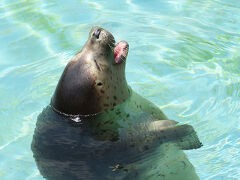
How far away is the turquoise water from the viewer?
5.90 meters

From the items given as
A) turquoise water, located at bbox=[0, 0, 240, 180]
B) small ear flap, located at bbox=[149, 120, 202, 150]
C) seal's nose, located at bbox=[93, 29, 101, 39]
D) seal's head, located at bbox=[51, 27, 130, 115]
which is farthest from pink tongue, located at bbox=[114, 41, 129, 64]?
turquoise water, located at bbox=[0, 0, 240, 180]

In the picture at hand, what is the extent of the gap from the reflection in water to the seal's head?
110 millimetres

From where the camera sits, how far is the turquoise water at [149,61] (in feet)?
19.4

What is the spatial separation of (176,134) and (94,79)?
975mm

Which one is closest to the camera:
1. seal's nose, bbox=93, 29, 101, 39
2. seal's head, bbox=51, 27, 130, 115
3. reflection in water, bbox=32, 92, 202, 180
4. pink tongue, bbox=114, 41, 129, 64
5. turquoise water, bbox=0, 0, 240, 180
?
reflection in water, bbox=32, 92, 202, 180

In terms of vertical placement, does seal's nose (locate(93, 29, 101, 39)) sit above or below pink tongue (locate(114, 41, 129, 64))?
above

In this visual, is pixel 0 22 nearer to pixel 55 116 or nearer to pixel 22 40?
pixel 22 40

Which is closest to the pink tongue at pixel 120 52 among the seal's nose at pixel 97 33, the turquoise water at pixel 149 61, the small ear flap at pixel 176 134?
the seal's nose at pixel 97 33

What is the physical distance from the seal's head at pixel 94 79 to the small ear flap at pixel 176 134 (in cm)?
51

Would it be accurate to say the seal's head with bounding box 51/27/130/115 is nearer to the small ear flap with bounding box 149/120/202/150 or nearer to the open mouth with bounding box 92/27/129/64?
the open mouth with bounding box 92/27/129/64

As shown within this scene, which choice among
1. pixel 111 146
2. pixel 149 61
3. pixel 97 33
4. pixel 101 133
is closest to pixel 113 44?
pixel 97 33

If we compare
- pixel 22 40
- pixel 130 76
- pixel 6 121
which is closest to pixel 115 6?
pixel 22 40

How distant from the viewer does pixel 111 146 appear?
4.73 metres

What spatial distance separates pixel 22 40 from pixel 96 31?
364 centimetres
